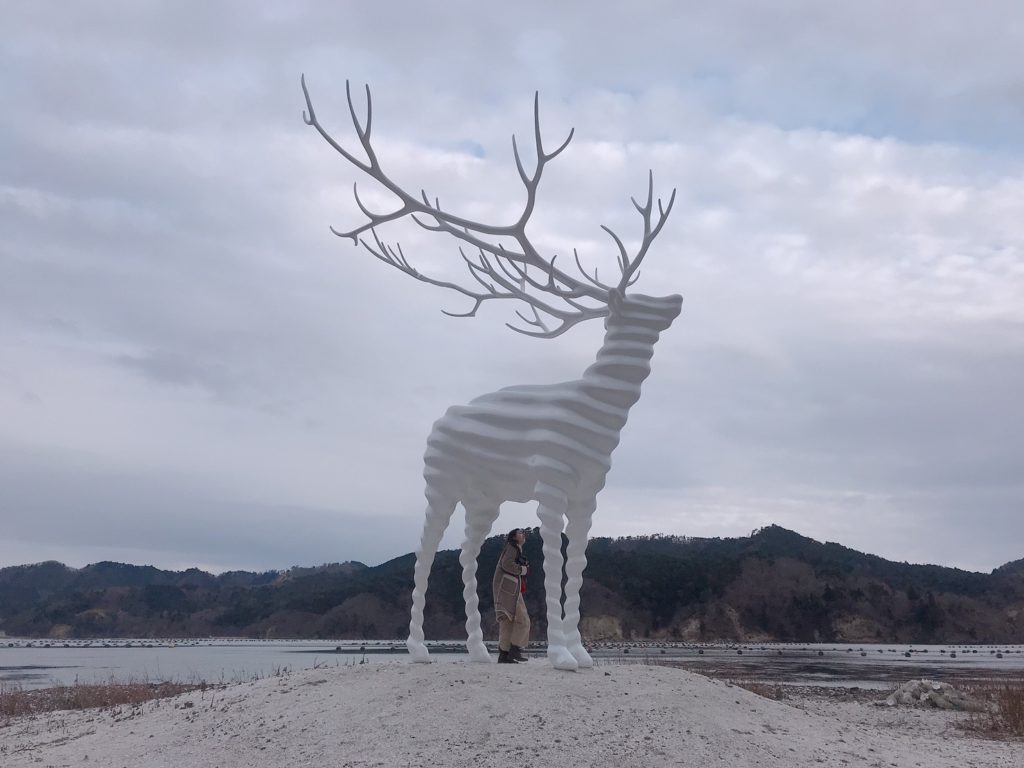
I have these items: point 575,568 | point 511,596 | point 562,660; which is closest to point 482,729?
point 562,660

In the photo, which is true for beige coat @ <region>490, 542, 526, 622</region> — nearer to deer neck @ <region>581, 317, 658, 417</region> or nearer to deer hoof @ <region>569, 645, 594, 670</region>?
deer hoof @ <region>569, 645, 594, 670</region>

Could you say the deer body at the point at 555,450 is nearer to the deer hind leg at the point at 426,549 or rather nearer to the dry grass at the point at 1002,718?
the deer hind leg at the point at 426,549

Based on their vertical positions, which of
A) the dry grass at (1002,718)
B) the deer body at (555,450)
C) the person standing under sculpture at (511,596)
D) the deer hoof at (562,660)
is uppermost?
the deer body at (555,450)

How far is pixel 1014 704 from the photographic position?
13.1 m

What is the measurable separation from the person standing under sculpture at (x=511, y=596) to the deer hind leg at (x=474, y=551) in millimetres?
306

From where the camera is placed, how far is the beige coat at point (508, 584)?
1159 centimetres

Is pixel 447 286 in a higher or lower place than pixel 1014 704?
higher

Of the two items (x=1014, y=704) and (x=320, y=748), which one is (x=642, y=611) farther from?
(x=320, y=748)

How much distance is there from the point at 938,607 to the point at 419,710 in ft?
235

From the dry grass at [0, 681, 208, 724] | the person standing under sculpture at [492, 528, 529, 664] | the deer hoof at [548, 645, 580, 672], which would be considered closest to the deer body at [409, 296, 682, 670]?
the deer hoof at [548, 645, 580, 672]

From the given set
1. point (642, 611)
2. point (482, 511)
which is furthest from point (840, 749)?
point (642, 611)

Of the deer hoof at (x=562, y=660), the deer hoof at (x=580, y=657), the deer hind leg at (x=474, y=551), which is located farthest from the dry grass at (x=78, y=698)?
the deer hoof at (x=580, y=657)

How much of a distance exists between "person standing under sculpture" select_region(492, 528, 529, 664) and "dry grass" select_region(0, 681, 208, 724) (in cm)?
507

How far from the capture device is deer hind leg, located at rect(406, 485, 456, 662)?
11703 mm
